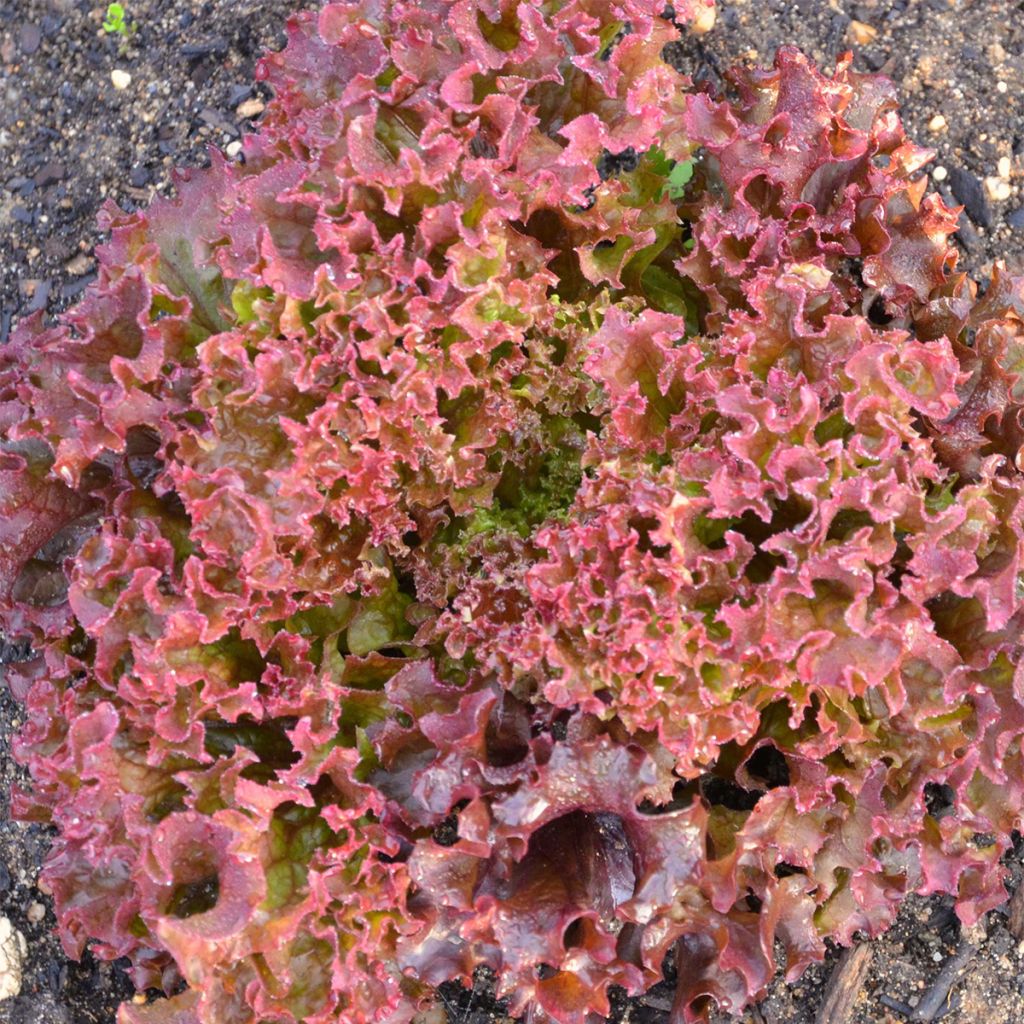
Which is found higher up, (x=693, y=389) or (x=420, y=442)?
(x=693, y=389)

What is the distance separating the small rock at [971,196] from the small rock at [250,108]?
2.84 metres

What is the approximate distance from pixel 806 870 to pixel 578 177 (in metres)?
2.18

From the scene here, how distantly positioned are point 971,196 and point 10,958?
465cm

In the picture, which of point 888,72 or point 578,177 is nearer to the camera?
point 578,177

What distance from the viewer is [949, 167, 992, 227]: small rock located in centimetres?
439

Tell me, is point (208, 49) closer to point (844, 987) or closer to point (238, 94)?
point (238, 94)

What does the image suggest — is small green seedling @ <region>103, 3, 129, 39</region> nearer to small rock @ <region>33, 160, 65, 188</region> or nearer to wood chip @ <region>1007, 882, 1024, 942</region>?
small rock @ <region>33, 160, 65, 188</region>

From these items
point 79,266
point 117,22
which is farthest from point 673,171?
point 117,22

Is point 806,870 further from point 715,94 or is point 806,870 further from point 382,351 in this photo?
point 715,94

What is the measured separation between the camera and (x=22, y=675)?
3672 mm

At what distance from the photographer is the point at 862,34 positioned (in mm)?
4574

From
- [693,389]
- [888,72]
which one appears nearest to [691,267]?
[693,389]

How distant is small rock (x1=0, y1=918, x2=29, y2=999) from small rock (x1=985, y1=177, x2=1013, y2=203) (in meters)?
4.67

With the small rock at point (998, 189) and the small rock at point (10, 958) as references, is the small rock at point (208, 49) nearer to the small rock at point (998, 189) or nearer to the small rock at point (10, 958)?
the small rock at point (998, 189)
